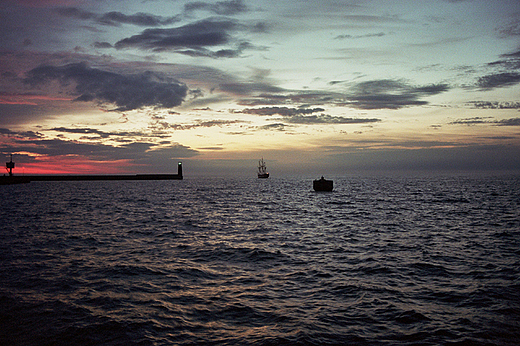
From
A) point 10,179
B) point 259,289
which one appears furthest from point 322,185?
point 10,179

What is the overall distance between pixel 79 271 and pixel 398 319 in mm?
12764

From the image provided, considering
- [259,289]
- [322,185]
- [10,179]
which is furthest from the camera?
[10,179]

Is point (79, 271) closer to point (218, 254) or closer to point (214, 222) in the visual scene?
point (218, 254)

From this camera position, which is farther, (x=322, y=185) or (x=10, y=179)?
(x=10, y=179)

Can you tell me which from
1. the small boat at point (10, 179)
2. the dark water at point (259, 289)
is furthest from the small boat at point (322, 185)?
the small boat at point (10, 179)

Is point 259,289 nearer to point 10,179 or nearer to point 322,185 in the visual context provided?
point 322,185

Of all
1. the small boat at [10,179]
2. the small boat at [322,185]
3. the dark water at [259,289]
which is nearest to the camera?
the dark water at [259,289]

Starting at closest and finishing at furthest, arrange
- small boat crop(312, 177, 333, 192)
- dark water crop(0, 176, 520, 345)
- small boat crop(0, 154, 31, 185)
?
dark water crop(0, 176, 520, 345) → small boat crop(312, 177, 333, 192) → small boat crop(0, 154, 31, 185)

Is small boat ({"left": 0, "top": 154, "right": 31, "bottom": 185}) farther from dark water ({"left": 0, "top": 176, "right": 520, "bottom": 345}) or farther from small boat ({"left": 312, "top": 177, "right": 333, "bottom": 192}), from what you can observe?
dark water ({"left": 0, "top": 176, "right": 520, "bottom": 345})

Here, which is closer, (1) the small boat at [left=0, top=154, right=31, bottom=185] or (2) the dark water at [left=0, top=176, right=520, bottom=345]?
(2) the dark water at [left=0, top=176, right=520, bottom=345]

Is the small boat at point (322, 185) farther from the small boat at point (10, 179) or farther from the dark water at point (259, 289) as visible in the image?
the small boat at point (10, 179)

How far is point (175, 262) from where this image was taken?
16.8m

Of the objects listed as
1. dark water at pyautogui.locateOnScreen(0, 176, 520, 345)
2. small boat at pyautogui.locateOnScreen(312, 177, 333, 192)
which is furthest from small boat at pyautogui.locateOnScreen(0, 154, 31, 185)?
dark water at pyautogui.locateOnScreen(0, 176, 520, 345)

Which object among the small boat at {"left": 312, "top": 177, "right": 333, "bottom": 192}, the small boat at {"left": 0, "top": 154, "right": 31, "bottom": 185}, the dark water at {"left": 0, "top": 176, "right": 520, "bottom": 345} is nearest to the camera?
the dark water at {"left": 0, "top": 176, "right": 520, "bottom": 345}
